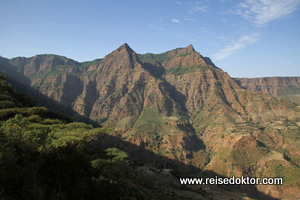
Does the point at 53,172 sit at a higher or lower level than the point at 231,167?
higher

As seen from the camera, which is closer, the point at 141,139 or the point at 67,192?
the point at 67,192

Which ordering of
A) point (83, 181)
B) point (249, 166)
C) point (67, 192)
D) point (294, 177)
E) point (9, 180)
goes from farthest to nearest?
point (249, 166)
point (294, 177)
point (83, 181)
point (67, 192)
point (9, 180)

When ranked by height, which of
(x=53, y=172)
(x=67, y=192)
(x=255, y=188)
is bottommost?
(x=255, y=188)

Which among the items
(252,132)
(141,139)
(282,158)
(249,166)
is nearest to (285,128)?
(252,132)

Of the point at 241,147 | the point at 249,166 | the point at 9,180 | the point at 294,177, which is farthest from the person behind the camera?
the point at 241,147

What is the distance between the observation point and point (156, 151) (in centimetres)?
18562

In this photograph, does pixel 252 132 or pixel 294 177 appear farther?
pixel 252 132

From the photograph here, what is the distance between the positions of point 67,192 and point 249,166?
157 metres

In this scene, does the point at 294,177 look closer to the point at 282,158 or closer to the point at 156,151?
the point at 282,158

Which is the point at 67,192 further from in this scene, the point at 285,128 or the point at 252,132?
the point at 285,128

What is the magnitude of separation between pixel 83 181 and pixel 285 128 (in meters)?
215

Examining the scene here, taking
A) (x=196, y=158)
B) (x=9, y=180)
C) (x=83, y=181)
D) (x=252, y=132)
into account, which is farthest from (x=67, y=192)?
(x=252, y=132)

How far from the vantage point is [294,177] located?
122062 mm

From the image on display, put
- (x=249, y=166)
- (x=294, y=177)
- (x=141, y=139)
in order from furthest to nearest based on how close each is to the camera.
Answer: (x=141, y=139) < (x=249, y=166) < (x=294, y=177)
